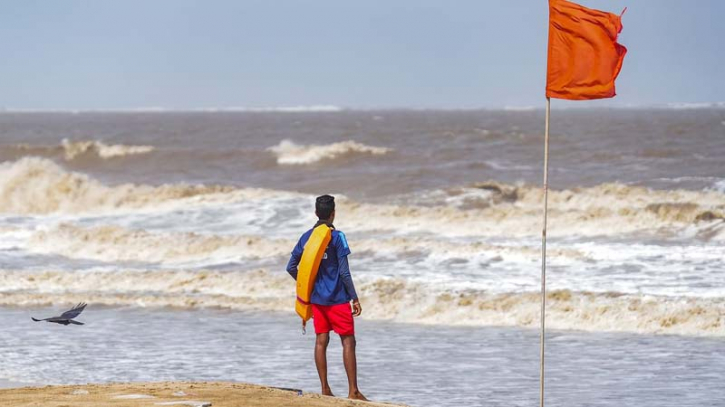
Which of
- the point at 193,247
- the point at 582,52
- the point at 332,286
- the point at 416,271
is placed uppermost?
the point at 582,52

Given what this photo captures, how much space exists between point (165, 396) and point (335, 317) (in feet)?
3.97

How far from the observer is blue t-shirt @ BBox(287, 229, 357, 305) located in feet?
24.1

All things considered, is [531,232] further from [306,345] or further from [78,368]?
[78,368]

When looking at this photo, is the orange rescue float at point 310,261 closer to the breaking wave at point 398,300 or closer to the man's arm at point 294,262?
the man's arm at point 294,262

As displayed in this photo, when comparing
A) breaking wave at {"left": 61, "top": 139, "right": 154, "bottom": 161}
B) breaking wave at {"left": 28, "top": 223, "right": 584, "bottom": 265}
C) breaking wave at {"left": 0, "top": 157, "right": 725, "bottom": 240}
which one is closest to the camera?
breaking wave at {"left": 28, "top": 223, "right": 584, "bottom": 265}

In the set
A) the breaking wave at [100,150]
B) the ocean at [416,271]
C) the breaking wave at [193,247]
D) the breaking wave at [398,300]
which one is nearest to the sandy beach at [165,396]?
the ocean at [416,271]

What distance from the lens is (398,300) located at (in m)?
14.6

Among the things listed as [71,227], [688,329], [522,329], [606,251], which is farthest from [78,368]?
[71,227]

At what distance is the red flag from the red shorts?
2082 mm

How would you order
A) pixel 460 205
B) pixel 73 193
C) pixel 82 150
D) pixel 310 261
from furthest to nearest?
1. pixel 82 150
2. pixel 73 193
3. pixel 460 205
4. pixel 310 261

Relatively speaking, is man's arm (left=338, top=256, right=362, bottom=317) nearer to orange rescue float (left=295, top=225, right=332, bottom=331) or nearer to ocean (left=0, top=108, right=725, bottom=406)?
orange rescue float (left=295, top=225, right=332, bottom=331)

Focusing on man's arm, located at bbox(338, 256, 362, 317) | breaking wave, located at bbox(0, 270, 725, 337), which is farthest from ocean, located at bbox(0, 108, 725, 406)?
man's arm, located at bbox(338, 256, 362, 317)

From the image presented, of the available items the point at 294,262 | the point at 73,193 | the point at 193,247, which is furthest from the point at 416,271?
the point at 73,193

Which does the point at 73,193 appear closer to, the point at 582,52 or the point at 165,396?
the point at 165,396
